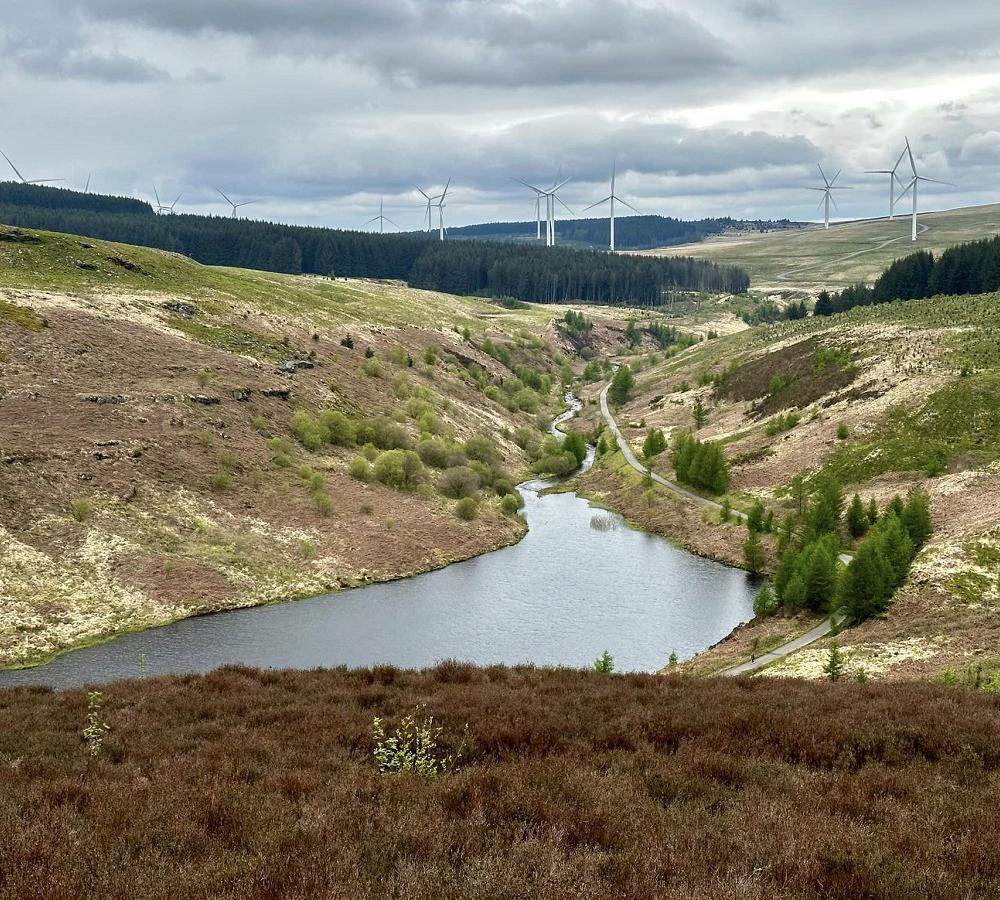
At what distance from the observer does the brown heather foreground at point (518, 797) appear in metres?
11.4

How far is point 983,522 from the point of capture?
6238 cm

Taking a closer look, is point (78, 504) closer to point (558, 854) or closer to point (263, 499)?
point (263, 499)

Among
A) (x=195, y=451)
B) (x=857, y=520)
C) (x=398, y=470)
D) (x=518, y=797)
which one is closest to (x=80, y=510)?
(x=195, y=451)

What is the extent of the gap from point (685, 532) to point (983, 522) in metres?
31.9

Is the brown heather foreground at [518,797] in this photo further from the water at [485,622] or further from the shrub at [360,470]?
the shrub at [360,470]

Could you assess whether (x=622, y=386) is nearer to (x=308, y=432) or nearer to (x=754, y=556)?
(x=308, y=432)

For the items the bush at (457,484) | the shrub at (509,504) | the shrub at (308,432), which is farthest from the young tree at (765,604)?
the shrub at (308,432)

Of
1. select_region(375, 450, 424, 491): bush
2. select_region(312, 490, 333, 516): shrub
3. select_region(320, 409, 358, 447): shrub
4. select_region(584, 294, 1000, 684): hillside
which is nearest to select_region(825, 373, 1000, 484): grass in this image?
select_region(584, 294, 1000, 684): hillside

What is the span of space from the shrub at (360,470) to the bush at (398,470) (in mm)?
1036

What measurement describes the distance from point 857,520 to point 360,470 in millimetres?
50722

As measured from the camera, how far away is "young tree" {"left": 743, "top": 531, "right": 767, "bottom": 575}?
250 ft

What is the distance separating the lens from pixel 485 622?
207ft

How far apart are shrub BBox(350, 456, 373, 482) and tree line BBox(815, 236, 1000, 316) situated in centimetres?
12068

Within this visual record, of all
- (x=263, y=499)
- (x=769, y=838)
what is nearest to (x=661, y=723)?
(x=769, y=838)
